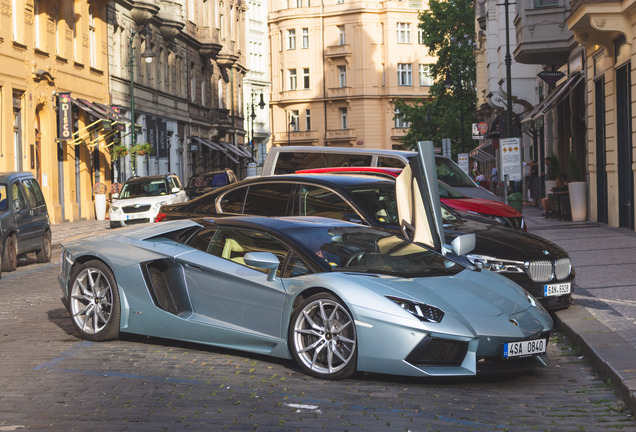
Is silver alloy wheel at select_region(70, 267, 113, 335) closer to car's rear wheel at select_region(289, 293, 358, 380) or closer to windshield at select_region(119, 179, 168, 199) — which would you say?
car's rear wheel at select_region(289, 293, 358, 380)

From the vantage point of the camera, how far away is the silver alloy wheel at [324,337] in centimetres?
758

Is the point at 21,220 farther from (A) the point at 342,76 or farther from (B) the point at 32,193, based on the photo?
(A) the point at 342,76

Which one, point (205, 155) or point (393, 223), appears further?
point (205, 155)

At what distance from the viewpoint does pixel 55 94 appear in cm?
3634

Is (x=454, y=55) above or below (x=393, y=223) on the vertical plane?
above

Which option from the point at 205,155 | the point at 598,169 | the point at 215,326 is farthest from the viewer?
the point at 205,155

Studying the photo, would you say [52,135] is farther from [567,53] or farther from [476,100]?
[476,100]

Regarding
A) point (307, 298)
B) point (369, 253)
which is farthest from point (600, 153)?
point (307, 298)

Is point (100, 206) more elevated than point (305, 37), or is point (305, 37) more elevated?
point (305, 37)

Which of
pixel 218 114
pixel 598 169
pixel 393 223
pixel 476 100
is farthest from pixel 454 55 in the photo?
pixel 393 223

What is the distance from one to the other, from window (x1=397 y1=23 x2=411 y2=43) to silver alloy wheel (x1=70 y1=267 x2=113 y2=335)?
95.0 meters

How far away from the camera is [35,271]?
18203 millimetres

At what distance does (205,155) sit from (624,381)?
59.9m

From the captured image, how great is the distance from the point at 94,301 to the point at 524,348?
393cm
